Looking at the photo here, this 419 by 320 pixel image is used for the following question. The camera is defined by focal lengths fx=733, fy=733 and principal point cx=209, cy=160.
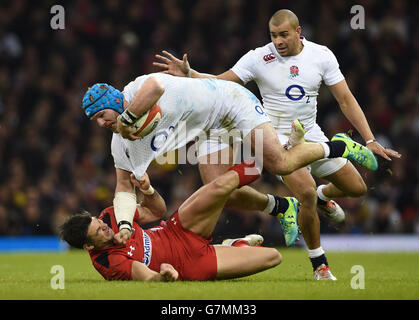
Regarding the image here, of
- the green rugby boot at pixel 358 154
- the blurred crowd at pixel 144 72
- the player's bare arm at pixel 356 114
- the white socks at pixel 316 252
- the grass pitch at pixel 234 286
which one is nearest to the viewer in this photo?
the grass pitch at pixel 234 286

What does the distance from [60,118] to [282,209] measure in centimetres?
786

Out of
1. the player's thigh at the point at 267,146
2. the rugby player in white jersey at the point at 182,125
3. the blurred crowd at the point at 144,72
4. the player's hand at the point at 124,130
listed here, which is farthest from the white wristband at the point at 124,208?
the blurred crowd at the point at 144,72

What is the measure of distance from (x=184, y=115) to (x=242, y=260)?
4.55 feet

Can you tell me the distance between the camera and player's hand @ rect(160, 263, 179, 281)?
6113 millimetres

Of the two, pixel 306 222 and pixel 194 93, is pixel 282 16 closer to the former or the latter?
pixel 194 93

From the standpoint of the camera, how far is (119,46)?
1514 centimetres

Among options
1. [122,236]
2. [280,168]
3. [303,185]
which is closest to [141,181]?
[122,236]

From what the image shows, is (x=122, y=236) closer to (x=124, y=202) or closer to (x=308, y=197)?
(x=124, y=202)

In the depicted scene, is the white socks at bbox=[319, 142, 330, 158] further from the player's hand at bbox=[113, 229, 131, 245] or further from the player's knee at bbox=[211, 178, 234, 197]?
the player's hand at bbox=[113, 229, 131, 245]

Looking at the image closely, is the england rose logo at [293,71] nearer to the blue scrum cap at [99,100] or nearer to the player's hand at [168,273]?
the blue scrum cap at [99,100]

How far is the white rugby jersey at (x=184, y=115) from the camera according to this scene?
618 cm

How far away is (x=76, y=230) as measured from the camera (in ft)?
20.8

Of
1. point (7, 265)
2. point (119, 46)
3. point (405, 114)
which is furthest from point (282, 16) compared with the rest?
point (119, 46)

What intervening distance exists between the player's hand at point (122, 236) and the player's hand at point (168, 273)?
1.27 feet
